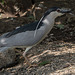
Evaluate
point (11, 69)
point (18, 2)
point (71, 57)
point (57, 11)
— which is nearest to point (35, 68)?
point (11, 69)

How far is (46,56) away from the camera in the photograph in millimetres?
4906

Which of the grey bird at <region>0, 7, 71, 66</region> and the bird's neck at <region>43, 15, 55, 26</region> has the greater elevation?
the bird's neck at <region>43, 15, 55, 26</region>

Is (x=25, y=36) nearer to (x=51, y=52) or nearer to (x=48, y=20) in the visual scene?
(x=48, y=20)

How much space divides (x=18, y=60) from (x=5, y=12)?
3.42 m

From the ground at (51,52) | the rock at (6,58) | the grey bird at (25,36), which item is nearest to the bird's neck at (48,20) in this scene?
the grey bird at (25,36)

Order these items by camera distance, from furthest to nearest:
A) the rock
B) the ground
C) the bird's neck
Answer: the rock → the bird's neck → the ground

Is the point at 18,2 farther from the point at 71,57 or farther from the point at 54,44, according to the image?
the point at 71,57

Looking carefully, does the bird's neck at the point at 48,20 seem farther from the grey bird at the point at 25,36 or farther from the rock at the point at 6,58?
the rock at the point at 6,58

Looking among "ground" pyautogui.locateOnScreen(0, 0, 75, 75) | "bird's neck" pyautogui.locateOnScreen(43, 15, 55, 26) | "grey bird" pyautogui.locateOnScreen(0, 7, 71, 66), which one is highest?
"bird's neck" pyautogui.locateOnScreen(43, 15, 55, 26)

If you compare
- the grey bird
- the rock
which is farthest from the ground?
Answer: the grey bird

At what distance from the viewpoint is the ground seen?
424 cm

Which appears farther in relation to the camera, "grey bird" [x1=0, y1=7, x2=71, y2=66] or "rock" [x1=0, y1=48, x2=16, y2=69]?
"rock" [x1=0, y1=48, x2=16, y2=69]

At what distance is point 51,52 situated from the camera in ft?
16.8

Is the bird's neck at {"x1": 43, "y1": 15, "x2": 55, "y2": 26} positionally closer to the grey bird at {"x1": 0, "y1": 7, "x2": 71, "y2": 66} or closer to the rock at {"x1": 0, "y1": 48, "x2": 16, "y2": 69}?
the grey bird at {"x1": 0, "y1": 7, "x2": 71, "y2": 66}
